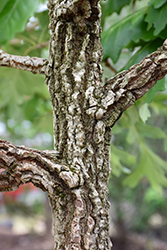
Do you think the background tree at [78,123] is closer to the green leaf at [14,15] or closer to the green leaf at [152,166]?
the green leaf at [14,15]

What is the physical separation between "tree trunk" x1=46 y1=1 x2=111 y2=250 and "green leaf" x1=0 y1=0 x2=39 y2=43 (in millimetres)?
342

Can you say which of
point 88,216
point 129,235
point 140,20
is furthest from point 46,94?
point 129,235

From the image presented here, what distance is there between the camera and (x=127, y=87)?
0.37m

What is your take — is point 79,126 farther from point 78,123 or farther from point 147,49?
point 147,49

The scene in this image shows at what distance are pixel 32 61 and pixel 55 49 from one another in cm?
5

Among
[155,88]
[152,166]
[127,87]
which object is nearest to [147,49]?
[155,88]

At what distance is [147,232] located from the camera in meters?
3.38

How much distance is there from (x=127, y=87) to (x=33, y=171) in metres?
0.17

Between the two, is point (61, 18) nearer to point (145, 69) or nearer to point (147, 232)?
point (145, 69)

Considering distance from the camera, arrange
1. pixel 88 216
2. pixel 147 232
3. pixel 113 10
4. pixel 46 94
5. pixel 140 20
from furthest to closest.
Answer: pixel 147 232 < pixel 46 94 < pixel 113 10 < pixel 140 20 < pixel 88 216

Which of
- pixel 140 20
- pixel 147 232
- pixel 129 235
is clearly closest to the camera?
pixel 140 20

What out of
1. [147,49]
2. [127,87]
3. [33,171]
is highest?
[147,49]

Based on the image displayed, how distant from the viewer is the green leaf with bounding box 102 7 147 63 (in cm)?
66

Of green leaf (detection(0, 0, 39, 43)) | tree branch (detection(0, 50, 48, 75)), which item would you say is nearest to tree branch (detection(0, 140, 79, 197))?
tree branch (detection(0, 50, 48, 75))
